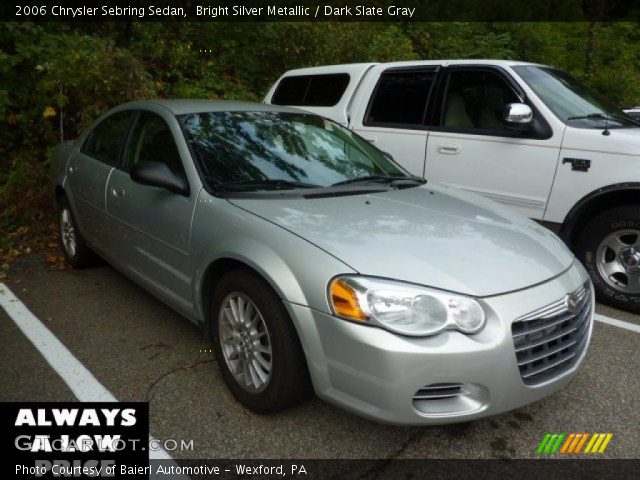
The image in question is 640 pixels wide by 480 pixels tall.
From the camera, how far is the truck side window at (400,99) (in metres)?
5.25

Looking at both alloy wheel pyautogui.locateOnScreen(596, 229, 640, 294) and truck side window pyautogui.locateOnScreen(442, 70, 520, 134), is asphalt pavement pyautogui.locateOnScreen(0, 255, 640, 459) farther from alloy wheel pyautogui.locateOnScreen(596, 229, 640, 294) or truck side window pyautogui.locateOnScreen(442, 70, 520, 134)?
truck side window pyautogui.locateOnScreen(442, 70, 520, 134)

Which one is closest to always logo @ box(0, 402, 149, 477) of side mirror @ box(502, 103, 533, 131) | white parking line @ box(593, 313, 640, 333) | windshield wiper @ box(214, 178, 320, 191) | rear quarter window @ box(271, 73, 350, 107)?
windshield wiper @ box(214, 178, 320, 191)

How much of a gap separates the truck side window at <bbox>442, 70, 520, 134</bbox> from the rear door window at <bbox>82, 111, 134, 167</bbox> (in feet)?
9.05

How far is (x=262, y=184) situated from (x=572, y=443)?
6.63ft

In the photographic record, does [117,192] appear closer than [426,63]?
Yes

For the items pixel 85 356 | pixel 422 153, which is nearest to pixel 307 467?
pixel 85 356

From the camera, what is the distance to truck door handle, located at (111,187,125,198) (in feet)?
12.3

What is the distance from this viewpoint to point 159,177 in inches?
121

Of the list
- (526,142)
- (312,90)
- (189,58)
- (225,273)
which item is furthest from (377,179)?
(189,58)

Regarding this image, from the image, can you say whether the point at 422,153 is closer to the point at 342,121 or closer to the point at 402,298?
the point at 342,121

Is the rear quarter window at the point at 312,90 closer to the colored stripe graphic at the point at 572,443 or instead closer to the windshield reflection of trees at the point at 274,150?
the windshield reflection of trees at the point at 274,150

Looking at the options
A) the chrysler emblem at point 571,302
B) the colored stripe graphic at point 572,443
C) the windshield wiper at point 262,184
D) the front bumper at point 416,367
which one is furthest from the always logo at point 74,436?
the chrysler emblem at point 571,302

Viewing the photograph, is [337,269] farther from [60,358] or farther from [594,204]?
[594,204]

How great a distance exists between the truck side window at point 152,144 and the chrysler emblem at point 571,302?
2164 mm
